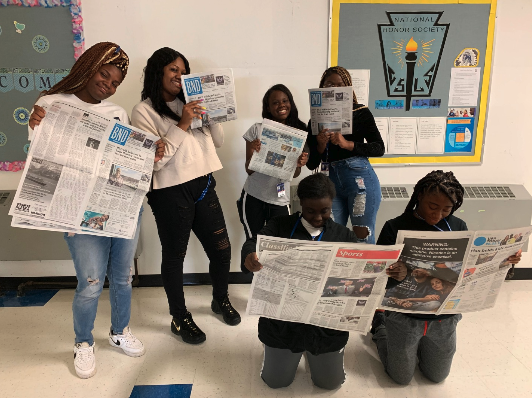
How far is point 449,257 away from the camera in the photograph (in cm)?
133

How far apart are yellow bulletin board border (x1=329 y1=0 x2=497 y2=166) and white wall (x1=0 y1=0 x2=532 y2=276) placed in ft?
0.16

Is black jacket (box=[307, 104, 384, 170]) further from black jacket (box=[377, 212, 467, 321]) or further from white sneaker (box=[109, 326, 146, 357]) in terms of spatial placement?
white sneaker (box=[109, 326, 146, 357])

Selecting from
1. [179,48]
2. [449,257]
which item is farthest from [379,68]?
[449,257]

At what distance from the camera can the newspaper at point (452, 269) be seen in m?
1.29

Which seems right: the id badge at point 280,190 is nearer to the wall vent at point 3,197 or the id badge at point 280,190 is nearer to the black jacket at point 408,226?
the black jacket at point 408,226

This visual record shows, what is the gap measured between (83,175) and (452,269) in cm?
148

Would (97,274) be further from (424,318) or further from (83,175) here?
(424,318)

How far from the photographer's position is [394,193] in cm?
257

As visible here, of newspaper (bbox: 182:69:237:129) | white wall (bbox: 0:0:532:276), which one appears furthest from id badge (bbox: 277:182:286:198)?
white wall (bbox: 0:0:532:276)

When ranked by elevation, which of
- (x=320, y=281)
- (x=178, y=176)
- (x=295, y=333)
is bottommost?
(x=295, y=333)

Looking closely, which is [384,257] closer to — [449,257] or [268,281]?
[449,257]

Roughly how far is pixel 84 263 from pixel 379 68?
213 cm

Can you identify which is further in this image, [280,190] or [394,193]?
[394,193]

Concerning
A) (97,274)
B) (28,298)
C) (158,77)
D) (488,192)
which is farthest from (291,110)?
(28,298)
